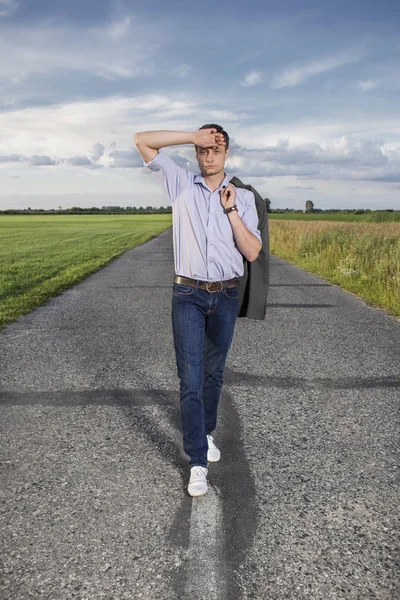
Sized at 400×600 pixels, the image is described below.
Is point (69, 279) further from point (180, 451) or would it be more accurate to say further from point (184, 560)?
point (184, 560)

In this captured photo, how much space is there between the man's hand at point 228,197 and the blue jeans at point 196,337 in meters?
0.50

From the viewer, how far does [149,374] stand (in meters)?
5.76

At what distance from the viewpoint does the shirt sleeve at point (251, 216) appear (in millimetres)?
3180

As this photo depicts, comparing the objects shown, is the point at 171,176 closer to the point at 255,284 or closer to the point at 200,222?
the point at 200,222

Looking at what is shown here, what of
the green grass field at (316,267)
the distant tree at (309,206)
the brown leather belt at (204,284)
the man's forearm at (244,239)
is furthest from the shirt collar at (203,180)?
the distant tree at (309,206)

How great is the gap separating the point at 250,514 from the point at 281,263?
635 inches

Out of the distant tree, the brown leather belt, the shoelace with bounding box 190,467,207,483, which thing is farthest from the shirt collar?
the distant tree

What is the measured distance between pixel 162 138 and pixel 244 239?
2.29 ft

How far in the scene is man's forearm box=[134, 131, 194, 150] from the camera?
3086 mm

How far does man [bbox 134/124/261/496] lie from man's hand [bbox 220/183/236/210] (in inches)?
1.3

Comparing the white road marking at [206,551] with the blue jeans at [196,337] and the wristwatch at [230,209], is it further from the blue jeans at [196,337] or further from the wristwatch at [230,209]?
the wristwatch at [230,209]

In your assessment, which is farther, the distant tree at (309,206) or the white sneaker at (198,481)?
the distant tree at (309,206)

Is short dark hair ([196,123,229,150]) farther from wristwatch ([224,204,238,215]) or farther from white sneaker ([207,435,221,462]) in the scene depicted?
white sneaker ([207,435,221,462])

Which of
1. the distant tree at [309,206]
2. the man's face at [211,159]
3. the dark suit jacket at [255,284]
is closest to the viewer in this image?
the man's face at [211,159]
